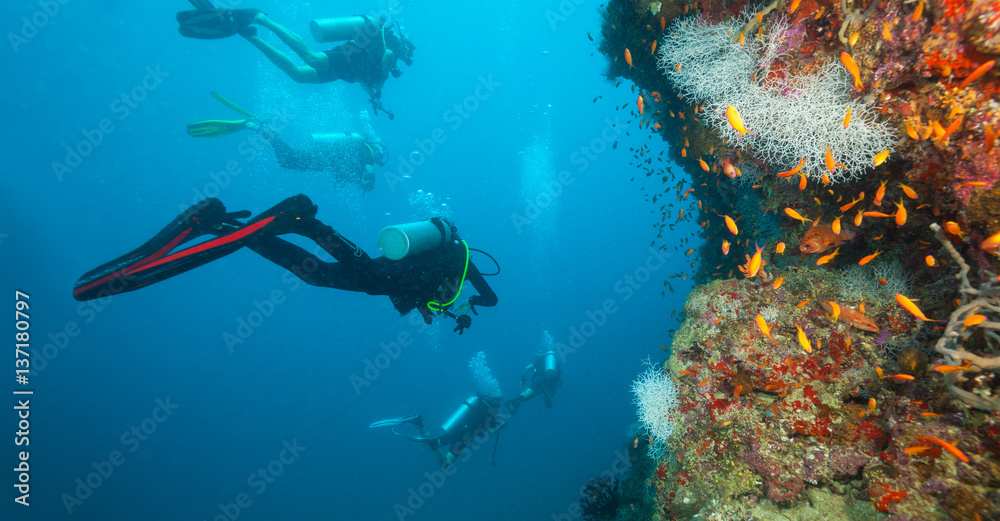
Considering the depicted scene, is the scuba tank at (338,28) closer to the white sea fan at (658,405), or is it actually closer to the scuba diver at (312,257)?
the scuba diver at (312,257)

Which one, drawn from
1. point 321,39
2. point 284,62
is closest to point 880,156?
point 321,39

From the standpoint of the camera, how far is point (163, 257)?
157 inches

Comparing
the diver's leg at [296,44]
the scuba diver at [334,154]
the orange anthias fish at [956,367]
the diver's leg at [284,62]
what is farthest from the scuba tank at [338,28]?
the orange anthias fish at [956,367]

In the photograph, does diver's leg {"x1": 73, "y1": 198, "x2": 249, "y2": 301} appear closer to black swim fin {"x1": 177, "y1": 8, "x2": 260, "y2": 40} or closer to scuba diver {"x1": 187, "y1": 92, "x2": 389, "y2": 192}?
black swim fin {"x1": 177, "y1": 8, "x2": 260, "y2": 40}

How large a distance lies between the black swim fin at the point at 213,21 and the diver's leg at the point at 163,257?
767cm

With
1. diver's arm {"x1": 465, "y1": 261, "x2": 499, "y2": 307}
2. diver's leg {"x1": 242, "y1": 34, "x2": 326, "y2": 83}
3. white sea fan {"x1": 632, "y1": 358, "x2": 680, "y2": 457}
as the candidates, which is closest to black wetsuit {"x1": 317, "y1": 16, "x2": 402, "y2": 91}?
diver's leg {"x1": 242, "y1": 34, "x2": 326, "y2": 83}

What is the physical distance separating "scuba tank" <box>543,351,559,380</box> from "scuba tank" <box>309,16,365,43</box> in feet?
45.4

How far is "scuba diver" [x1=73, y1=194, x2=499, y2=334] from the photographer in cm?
392

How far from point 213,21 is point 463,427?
14475mm

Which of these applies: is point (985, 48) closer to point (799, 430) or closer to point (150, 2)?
point (799, 430)

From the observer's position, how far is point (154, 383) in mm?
51500

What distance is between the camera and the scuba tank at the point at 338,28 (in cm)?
916

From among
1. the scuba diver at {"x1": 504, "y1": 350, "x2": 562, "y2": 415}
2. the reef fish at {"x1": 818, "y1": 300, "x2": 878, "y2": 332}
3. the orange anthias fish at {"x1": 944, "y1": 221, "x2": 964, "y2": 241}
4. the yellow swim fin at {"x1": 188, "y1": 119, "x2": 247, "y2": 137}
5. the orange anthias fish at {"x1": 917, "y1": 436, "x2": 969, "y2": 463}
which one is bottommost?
the scuba diver at {"x1": 504, "y1": 350, "x2": 562, "y2": 415}

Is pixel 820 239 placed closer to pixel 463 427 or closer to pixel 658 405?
pixel 658 405
